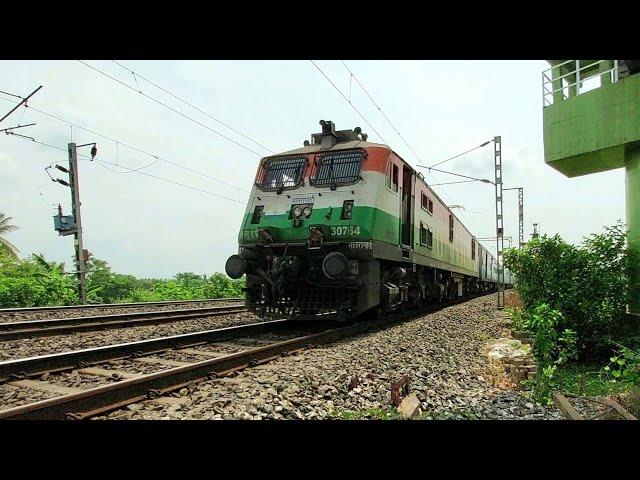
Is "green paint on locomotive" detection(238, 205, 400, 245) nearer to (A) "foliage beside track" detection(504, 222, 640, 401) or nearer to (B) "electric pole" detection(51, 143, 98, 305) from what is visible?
(A) "foliage beside track" detection(504, 222, 640, 401)

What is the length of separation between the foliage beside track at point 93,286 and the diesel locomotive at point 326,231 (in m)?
9.33

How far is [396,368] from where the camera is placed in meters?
5.71

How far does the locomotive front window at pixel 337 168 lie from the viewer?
28.5 feet

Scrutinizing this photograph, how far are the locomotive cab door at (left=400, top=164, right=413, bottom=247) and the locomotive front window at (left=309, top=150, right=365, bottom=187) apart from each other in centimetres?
147

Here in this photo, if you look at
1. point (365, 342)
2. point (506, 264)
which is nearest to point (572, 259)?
point (506, 264)

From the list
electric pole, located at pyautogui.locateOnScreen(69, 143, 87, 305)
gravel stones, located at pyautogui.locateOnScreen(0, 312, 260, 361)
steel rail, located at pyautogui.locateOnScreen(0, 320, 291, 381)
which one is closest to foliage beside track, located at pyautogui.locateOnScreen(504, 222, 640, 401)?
steel rail, located at pyautogui.locateOnScreen(0, 320, 291, 381)

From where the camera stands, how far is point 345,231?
8172mm

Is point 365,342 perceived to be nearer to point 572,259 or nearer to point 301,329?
point 301,329

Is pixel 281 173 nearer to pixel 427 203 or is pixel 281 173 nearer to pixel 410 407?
pixel 427 203

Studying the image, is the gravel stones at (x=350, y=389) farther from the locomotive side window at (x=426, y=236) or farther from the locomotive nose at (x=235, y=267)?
the locomotive side window at (x=426, y=236)

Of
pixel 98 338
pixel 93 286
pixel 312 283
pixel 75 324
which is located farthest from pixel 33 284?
pixel 312 283

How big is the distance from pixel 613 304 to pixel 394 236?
145 inches

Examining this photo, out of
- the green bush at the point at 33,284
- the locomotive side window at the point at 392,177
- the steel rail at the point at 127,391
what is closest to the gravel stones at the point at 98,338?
the steel rail at the point at 127,391

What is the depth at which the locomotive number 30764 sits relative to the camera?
812cm
